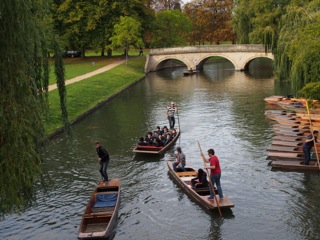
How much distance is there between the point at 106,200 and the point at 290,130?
41.6 feet

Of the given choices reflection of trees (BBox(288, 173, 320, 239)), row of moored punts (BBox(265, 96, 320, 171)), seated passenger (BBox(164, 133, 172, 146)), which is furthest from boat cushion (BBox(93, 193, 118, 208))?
row of moored punts (BBox(265, 96, 320, 171))

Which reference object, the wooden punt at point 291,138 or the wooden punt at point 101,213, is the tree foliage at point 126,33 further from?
the wooden punt at point 101,213

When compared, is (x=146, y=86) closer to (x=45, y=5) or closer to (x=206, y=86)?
(x=206, y=86)

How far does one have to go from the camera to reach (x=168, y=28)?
7381 cm

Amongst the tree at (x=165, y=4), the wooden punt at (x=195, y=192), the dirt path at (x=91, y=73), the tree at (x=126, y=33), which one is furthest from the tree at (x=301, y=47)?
the tree at (x=165, y=4)

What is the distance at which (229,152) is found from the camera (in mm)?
22219

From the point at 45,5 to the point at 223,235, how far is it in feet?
27.7

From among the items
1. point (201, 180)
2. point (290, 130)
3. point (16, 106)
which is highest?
point (16, 106)

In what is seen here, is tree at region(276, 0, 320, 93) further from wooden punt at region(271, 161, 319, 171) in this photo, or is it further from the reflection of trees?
the reflection of trees

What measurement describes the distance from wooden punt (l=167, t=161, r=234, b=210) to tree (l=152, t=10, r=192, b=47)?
51910 millimetres

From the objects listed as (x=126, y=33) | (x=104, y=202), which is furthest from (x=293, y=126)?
(x=126, y=33)

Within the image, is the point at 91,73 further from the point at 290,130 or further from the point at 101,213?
the point at 101,213

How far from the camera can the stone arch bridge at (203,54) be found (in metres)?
58.2

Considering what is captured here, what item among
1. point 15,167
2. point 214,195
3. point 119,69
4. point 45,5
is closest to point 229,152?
point 214,195
